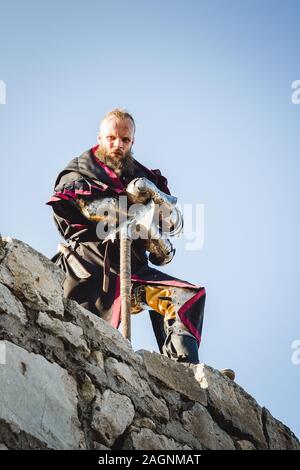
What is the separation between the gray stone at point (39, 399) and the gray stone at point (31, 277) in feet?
1.01

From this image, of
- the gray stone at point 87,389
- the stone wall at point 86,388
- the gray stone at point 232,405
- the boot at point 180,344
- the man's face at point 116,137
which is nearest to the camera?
the stone wall at point 86,388

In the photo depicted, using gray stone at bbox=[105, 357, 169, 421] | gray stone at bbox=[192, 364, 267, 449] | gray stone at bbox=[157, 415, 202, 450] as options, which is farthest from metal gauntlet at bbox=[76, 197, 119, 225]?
gray stone at bbox=[157, 415, 202, 450]

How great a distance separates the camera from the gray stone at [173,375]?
420 centimetres

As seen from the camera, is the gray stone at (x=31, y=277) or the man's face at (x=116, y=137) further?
the man's face at (x=116, y=137)

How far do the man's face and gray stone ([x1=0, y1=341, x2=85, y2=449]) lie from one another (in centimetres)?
233

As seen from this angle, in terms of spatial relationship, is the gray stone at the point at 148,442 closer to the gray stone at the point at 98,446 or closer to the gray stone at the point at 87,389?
the gray stone at the point at 98,446

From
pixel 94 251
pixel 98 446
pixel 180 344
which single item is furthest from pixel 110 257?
pixel 98 446

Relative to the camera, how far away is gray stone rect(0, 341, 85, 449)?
328cm

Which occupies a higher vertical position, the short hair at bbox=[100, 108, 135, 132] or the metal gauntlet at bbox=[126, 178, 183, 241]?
the short hair at bbox=[100, 108, 135, 132]

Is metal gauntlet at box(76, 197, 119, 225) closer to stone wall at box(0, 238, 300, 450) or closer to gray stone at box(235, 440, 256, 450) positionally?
stone wall at box(0, 238, 300, 450)

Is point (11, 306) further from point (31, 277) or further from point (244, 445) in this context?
point (244, 445)

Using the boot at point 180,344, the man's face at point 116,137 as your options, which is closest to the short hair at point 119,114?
the man's face at point 116,137

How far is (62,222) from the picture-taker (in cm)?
550
